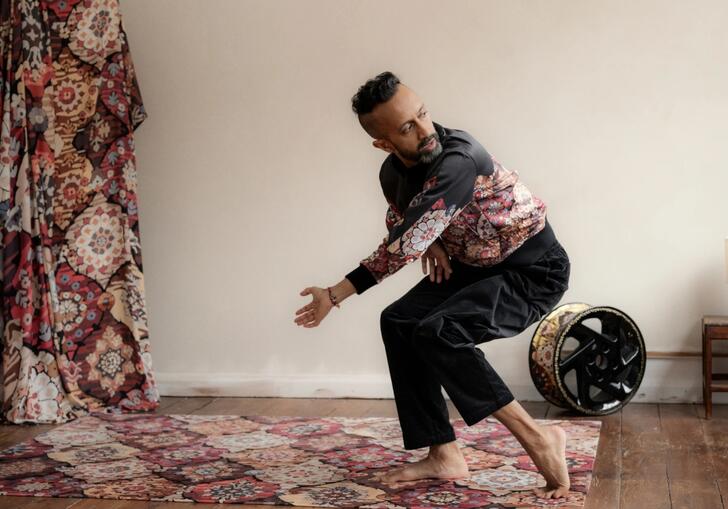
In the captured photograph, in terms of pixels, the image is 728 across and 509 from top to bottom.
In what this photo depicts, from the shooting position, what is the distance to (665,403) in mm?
3855

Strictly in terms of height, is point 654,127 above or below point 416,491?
above

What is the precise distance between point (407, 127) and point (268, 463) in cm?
125

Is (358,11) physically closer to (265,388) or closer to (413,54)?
(413,54)

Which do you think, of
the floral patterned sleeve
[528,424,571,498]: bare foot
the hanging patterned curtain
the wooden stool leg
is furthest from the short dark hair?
the hanging patterned curtain

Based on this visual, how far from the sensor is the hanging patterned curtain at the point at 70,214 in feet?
12.9

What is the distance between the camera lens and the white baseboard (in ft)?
12.6

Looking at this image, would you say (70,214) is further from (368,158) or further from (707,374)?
(707,374)

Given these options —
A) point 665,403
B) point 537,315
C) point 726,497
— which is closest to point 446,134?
point 537,315

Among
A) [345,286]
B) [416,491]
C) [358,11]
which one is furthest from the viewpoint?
[358,11]

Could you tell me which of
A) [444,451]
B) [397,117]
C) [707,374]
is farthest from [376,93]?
[707,374]

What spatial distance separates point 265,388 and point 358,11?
1.74 metres

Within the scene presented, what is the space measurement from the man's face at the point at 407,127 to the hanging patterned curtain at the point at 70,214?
6.30 ft

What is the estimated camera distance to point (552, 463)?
257cm

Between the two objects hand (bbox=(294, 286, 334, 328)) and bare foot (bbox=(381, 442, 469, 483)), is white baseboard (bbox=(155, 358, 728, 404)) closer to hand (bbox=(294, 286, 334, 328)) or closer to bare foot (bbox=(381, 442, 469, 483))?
bare foot (bbox=(381, 442, 469, 483))
